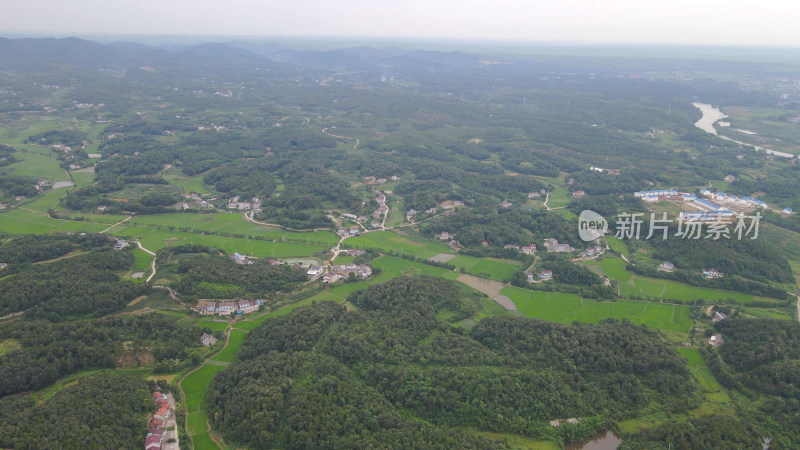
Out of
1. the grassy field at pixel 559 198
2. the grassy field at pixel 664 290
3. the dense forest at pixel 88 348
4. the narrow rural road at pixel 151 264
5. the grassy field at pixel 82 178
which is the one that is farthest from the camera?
the grassy field at pixel 82 178

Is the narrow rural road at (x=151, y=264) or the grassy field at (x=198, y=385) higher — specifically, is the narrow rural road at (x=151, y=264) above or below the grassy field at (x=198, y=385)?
above

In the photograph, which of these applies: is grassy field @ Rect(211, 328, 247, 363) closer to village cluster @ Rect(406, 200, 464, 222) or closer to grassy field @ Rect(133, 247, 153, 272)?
grassy field @ Rect(133, 247, 153, 272)

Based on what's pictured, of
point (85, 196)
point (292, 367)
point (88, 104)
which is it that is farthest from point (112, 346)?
point (88, 104)

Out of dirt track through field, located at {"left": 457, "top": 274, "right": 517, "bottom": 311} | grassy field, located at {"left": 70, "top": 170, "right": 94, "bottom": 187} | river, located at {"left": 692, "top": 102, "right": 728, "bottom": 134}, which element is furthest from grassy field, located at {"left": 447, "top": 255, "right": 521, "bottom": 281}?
river, located at {"left": 692, "top": 102, "right": 728, "bottom": 134}

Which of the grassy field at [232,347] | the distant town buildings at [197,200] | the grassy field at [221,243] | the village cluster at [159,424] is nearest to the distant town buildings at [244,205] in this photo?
the distant town buildings at [197,200]

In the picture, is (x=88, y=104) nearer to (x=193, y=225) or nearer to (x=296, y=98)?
(x=296, y=98)

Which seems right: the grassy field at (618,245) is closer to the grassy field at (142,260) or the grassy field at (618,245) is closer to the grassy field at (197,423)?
the grassy field at (197,423)
